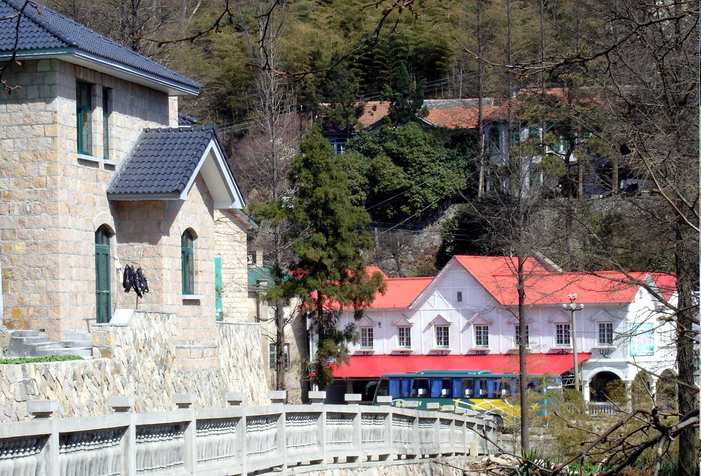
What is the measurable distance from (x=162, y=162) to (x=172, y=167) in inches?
16.1

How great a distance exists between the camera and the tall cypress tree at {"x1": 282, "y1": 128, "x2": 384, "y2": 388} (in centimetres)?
3155

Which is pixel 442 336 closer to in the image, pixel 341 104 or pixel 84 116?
pixel 341 104

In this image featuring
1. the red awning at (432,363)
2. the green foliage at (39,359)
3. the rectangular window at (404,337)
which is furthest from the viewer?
the rectangular window at (404,337)

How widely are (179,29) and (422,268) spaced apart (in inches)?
969

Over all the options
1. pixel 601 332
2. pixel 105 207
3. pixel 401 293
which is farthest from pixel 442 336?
pixel 105 207

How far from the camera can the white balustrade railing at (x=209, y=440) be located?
8070 mm

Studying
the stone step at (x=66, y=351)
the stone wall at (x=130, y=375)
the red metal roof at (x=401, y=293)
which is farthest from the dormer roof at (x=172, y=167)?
the red metal roof at (x=401, y=293)

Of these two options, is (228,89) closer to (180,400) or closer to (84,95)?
(84,95)

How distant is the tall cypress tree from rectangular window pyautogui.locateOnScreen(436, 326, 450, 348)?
2135 centimetres

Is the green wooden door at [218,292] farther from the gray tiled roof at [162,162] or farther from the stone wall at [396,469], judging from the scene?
the stone wall at [396,469]

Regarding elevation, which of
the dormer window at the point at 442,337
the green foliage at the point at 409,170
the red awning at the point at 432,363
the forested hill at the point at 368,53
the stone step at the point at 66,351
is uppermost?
the forested hill at the point at 368,53

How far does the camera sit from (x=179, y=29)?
4278 cm

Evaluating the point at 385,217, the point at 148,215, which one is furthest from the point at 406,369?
the point at 148,215

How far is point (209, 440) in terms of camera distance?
11320 mm
